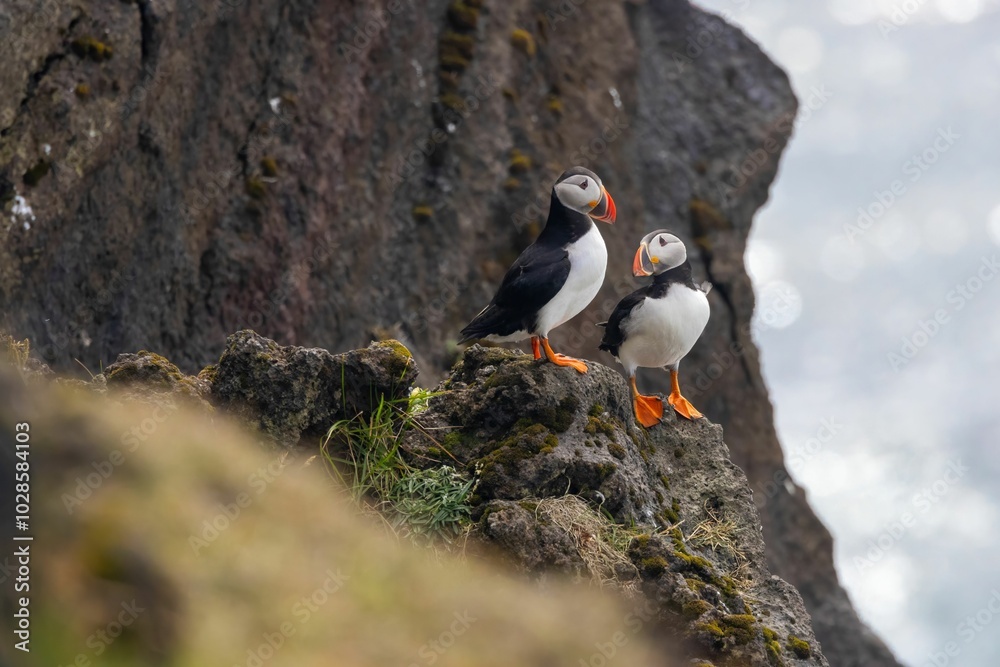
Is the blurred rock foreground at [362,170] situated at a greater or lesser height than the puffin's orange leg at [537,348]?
lesser

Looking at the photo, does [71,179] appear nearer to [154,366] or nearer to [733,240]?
[154,366]

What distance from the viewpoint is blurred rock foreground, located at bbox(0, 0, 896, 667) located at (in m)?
12.5

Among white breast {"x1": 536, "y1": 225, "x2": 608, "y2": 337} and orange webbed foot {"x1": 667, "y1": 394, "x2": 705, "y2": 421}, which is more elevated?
white breast {"x1": 536, "y1": 225, "x2": 608, "y2": 337}

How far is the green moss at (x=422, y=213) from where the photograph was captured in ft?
58.5

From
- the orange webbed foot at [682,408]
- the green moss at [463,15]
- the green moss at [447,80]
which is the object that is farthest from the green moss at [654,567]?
the green moss at [463,15]

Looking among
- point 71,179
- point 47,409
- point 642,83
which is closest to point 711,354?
point 642,83

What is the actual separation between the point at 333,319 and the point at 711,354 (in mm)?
8262

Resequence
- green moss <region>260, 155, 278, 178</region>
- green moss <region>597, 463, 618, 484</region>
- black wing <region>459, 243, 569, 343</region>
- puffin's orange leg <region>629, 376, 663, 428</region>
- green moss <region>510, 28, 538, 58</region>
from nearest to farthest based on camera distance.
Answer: green moss <region>597, 463, 618, 484</region> < black wing <region>459, 243, 569, 343</region> < puffin's orange leg <region>629, 376, 663, 428</region> < green moss <region>260, 155, 278, 178</region> < green moss <region>510, 28, 538, 58</region>

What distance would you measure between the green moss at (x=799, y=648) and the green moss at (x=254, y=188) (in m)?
10.6

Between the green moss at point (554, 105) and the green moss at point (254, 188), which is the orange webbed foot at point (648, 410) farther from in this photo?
the green moss at point (554, 105)

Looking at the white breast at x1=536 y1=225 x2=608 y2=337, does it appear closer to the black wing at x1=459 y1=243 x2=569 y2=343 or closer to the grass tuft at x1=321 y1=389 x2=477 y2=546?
the black wing at x1=459 y1=243 x2=569 y2=343

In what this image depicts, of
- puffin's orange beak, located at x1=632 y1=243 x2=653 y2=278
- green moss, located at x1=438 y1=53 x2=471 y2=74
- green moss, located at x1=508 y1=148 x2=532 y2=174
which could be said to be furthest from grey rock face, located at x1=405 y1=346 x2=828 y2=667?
green moss, located at x1=438 y1=53 x2=471 y2=74

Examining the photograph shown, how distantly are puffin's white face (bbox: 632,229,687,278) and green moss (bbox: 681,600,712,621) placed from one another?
9.23 feet

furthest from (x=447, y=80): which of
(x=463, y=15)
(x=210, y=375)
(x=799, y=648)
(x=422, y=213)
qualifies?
(x=799, y=648)
